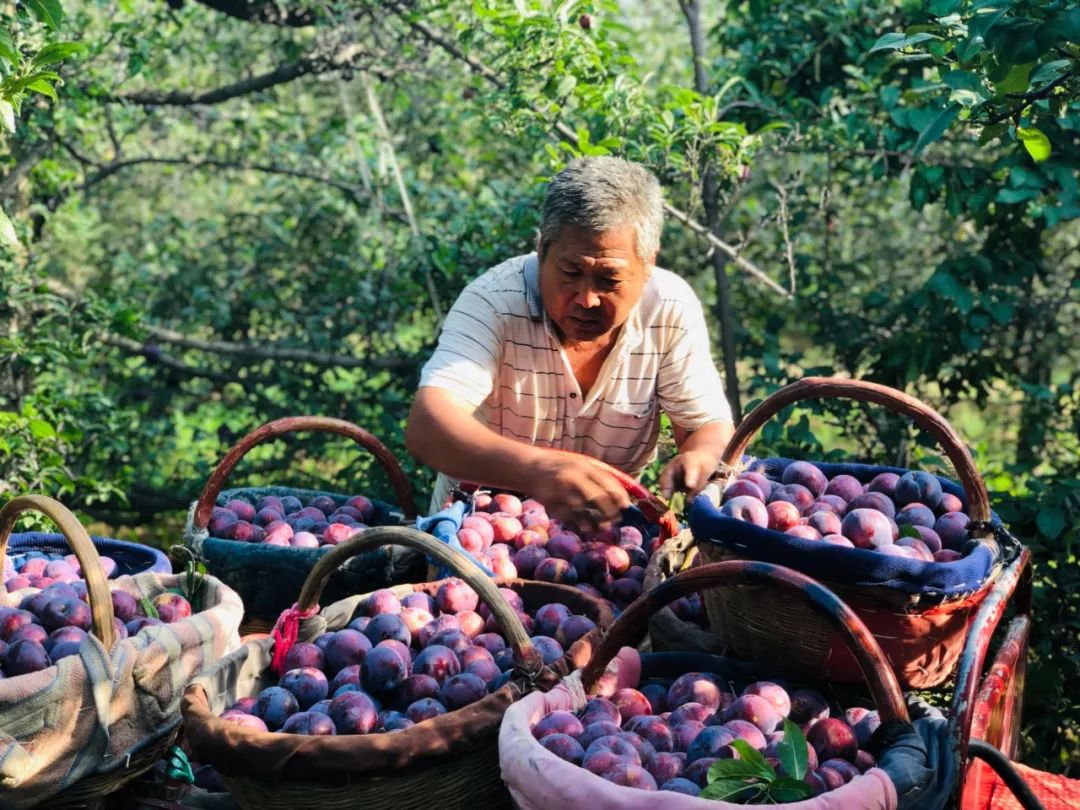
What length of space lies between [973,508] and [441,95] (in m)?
4.36

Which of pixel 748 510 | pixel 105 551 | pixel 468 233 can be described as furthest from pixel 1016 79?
pixel 468 233

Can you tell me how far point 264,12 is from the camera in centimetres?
474

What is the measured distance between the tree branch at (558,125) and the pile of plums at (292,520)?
5.17 feet

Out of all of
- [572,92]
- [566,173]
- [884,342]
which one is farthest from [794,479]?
[884,342]

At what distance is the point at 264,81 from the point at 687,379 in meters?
2.99

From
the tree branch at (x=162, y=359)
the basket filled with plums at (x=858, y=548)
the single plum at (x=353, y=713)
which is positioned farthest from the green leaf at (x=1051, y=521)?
the tree branch at (x=162, y=359)

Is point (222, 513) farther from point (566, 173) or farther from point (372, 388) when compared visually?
point (372, 388)

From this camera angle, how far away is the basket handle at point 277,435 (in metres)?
2.60

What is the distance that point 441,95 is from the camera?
231 inches

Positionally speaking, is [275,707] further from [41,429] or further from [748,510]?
[41,429]

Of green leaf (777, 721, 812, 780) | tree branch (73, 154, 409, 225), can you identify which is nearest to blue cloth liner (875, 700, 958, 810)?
green leaf (777, 721, 812, 780)

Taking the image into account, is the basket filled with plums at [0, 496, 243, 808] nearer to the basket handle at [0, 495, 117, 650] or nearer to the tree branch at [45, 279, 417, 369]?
the basket handle at [0, 495, 117, 650]

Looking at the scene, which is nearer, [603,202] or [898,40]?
[898,40]

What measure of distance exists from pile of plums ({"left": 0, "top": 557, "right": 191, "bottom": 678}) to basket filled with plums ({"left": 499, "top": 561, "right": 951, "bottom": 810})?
0.79 metres
